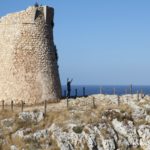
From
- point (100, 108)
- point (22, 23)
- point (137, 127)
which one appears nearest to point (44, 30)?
point (22, 23)

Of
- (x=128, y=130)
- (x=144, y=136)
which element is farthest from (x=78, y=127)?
(x=144, y=136)

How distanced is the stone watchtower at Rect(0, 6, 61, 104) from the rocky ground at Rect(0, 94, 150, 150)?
3.23 metres

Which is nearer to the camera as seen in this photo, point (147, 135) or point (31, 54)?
point (147, 135)

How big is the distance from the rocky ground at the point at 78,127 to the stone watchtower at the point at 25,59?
323 cm

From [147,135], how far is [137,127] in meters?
1.46

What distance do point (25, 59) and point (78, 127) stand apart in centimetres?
1135

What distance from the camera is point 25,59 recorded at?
54.1m

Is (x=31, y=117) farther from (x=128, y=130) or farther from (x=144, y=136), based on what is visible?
(x=144, y=136)

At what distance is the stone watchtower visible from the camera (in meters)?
53.8

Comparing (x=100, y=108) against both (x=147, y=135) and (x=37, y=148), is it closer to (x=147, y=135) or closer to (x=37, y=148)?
(x=147, y=135)

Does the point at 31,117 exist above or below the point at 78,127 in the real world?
above

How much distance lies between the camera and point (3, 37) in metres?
54.8

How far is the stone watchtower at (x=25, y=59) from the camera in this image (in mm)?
53844

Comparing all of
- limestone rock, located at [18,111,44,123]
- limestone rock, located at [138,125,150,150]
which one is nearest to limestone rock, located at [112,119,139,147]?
limestone rock, located at [138,125,150,150]
